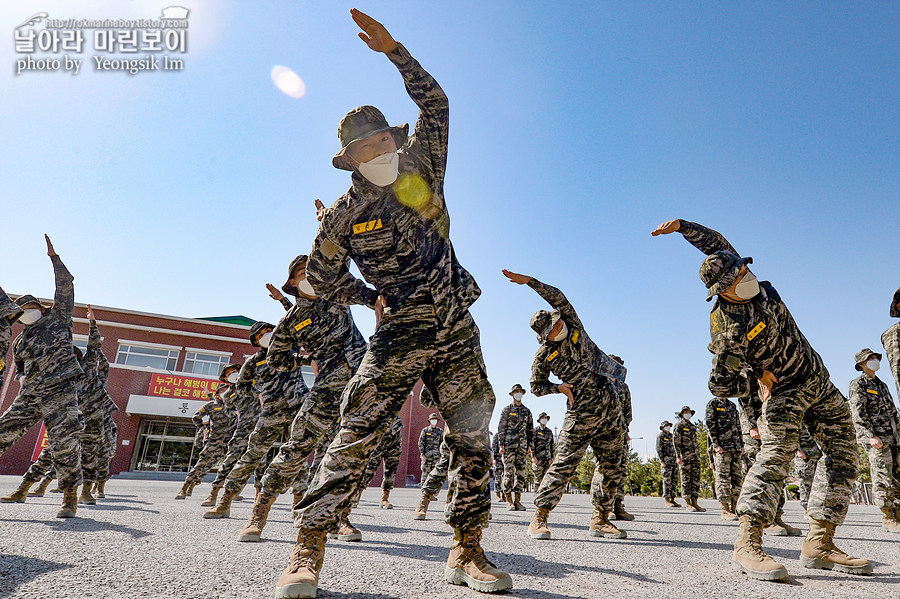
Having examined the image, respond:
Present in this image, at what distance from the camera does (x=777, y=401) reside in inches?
140

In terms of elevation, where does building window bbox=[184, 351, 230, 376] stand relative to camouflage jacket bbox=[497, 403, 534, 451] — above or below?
above

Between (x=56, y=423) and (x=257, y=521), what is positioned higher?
(x=56, y=423)

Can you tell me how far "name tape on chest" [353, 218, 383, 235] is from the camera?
9.13 feet

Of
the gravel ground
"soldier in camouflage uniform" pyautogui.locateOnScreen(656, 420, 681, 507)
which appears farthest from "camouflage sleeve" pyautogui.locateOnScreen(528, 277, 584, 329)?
"soldier in camouflage uniform" pyautogui.locateOnScreen(656, 420, 681, 507)

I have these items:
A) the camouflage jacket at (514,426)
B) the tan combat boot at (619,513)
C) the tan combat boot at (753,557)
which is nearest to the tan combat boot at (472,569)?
the tan combat boot at (753,557)

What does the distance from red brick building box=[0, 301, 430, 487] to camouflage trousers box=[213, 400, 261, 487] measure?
18654 mm

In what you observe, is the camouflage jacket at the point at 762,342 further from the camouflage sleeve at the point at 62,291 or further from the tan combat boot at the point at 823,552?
the camouflage sleeve at the point at 62,291

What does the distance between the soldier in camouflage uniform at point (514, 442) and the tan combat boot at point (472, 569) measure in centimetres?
785

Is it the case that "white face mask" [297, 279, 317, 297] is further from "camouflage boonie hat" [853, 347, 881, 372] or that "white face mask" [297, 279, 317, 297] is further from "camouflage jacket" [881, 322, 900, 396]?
"camouflage boonie hat" [853, 347, 881, 372]

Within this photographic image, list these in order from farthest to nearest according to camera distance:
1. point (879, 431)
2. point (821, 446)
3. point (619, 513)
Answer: point (619, 513)
point (879, 431)
point (821, 446)

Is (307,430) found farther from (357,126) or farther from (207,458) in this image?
(207,458)

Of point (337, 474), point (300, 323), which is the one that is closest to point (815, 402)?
point (337, 474)

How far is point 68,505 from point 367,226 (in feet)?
16.5

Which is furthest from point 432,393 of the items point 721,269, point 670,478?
point 670,478
